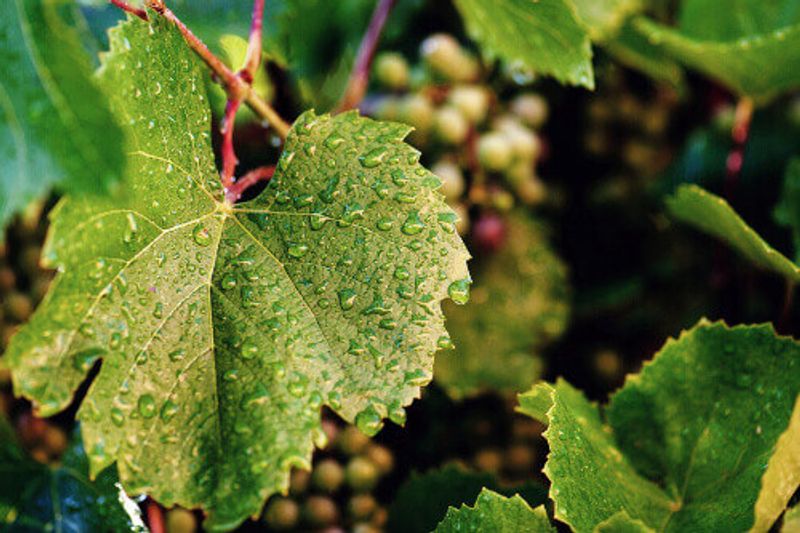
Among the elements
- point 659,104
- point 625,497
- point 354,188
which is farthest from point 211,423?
point 659,104

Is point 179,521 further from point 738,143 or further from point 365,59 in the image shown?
point 738,143

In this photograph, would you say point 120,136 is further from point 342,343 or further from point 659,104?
point 659,104

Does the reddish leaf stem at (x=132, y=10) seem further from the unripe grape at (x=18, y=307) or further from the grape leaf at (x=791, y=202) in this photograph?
the grape leaf at (x=791, y=202)

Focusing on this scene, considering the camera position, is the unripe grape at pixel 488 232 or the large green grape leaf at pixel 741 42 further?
the unripe grape at pixel 488 232

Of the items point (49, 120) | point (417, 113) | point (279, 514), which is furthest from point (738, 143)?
point (49, 120)

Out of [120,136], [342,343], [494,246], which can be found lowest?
[494,246]

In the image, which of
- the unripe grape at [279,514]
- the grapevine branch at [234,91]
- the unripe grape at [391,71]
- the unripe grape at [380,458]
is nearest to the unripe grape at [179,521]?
the unripe grape at [279,514]
